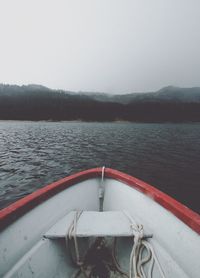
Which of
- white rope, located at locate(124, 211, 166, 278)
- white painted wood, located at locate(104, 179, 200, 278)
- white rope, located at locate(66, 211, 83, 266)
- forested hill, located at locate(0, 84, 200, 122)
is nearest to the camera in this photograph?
white painted wood, located at locate(104, 179, 200, 278)

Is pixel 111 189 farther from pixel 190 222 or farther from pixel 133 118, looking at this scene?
pixel 133 118

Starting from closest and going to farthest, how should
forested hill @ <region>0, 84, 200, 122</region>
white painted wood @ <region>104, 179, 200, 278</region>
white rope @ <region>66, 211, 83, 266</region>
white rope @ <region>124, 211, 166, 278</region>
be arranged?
white painted wood @ <region>104, 179, 200, 278</region>
white rope @ <region>124, 211, 166, 278</region>
white rope @ <region>66, 211, 83, 266</region>
forested hill @ <region>0, 84, 200, 122</region>

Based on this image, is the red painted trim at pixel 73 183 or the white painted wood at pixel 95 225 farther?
the white painted wood at pixel 95 225

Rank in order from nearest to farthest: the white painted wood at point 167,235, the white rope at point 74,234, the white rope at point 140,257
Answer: the white painted wood at point 167,235 < the white rope at point 140,257 < the white rope at point 74,234

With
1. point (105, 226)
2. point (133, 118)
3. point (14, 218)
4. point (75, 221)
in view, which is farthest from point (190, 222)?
point (133, 118)

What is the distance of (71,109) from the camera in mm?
153375

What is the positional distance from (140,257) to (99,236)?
0.67 meters

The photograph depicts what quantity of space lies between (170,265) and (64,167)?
1181 centimetres

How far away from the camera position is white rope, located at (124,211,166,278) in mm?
2112

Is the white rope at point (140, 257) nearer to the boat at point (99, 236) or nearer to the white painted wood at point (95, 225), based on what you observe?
the boat at point (99, 236)

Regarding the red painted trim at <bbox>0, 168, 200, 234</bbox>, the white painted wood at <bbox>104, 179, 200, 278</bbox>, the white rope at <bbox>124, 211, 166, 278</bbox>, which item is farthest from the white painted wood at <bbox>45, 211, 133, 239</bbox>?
the red painted trim at <bbox>0, 168, 200, 234</bbox>

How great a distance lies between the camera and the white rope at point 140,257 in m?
2.11

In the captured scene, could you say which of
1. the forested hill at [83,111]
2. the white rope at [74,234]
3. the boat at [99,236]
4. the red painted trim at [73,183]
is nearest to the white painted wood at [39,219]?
the boat at [99,236]

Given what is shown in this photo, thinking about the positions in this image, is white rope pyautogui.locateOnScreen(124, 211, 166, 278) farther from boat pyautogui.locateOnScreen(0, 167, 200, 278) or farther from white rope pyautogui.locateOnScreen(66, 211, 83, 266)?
white rope pyautogui.locateOnScreen(66, 211, 83, 266)
